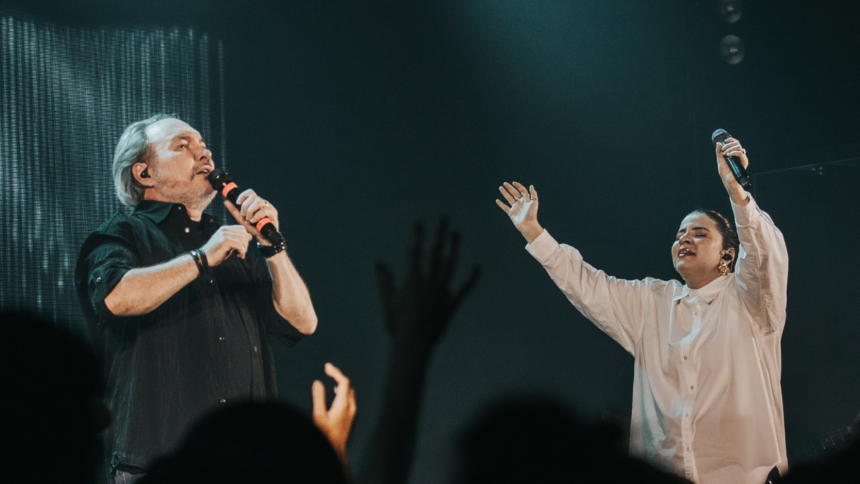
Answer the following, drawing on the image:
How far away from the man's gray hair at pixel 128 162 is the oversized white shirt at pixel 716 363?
146 centimetres

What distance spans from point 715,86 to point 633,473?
315 centimetres

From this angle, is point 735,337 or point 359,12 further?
point 359,12

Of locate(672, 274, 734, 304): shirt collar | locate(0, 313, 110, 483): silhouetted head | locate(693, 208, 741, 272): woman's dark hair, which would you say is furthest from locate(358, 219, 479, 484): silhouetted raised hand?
locate(693, 208, 741, 272): woman's dark hair

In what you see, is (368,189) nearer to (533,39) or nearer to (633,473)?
(533,39)

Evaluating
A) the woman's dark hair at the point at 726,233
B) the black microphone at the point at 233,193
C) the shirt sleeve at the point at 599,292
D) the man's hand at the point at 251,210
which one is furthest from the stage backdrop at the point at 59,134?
the woman's dark hair at the point at 726,233

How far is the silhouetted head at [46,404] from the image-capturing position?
860mm

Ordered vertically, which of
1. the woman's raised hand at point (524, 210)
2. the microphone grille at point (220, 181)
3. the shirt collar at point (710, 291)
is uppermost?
the microphone grille at point (220, 181)

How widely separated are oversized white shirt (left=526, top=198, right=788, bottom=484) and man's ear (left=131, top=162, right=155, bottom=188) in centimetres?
143

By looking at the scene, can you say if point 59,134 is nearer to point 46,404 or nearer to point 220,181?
point 220,181

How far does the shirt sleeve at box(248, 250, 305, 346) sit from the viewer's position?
250 centimetres

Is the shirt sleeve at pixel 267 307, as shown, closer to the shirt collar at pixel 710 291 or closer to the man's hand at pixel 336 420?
the man's hand at pixel 336 420

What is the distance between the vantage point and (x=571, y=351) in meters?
3.57

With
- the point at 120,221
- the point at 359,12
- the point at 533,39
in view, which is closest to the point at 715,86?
the point at 533,39

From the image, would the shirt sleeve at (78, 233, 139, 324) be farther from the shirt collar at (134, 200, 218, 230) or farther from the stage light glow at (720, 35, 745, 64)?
the stage light glow at (720, 35, 745, 64)
